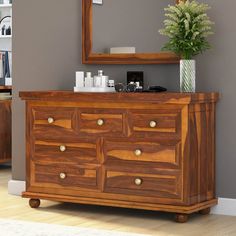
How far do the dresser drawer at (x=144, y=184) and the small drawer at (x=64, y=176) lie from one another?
0.12m

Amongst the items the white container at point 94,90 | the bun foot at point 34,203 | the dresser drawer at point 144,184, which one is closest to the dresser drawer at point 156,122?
the dresser drawer at point 144,184

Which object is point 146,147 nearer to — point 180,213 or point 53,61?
point 180,213

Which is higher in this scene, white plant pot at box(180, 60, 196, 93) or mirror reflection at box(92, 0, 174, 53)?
mirror reflection at box(92, 0, 174, 53)

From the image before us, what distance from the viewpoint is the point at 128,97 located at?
4.32m

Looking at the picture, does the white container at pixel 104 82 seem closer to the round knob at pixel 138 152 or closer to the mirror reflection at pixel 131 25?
the mirror reflection at pixel 131 25

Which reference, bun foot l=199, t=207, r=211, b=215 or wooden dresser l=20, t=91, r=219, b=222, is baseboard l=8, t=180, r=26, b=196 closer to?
wooden dresser l=20, t=91, r=219, b=222

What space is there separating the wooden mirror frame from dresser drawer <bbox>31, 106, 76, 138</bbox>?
1.62 feet

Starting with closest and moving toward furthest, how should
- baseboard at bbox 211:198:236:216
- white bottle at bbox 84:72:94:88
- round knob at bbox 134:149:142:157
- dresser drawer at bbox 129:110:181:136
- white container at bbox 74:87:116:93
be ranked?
1. dresser drawer at bbox 129:110:181:136
2. round knob at bbox 134:149:142:157
3. baseboard at bbox 211:198:236:216
4. white container at bbox 74:87:116:93
5. white bottle at bbox 84:72:94:88

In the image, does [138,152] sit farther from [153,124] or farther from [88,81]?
[88,81]

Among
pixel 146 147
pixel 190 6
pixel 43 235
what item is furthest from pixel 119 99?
pixel 43 235

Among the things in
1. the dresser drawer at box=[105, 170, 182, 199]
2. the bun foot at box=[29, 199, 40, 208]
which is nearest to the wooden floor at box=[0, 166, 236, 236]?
the bun foot at box=[29, 199, 40, 208]

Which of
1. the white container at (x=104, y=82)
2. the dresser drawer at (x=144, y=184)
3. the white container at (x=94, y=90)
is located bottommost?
the dresser drawer at (x=144, y=184)

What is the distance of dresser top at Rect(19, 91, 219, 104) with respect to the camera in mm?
4172

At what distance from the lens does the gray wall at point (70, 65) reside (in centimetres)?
450
